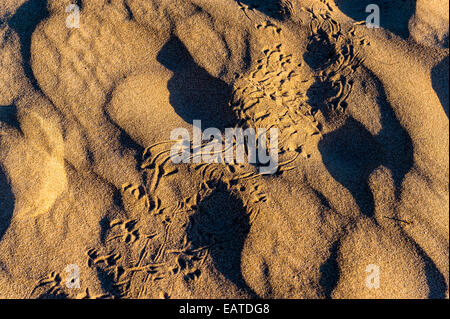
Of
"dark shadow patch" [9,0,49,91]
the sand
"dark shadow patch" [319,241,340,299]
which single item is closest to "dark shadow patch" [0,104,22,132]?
the sand

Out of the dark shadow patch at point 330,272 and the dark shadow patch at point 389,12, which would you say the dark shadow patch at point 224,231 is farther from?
the dark shadow patch at point 389,12

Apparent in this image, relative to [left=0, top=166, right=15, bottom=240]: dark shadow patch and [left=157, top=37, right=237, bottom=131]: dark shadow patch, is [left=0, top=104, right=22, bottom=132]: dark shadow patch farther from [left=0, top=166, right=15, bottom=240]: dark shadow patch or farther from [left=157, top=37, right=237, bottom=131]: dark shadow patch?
[left=157, top=37, right=237, bottom=131]: dark shadow patch

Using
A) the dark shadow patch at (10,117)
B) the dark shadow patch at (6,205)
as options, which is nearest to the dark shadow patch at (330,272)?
the dark shadow patch at (6,205)

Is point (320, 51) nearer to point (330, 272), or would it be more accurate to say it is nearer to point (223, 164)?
point (223, 164)

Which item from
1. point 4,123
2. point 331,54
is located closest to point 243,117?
point 331,54

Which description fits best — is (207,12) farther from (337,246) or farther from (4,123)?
(337,246)

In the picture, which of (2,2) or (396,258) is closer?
(396,258)

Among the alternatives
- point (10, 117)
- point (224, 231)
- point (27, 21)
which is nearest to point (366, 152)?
point (224, 231)
